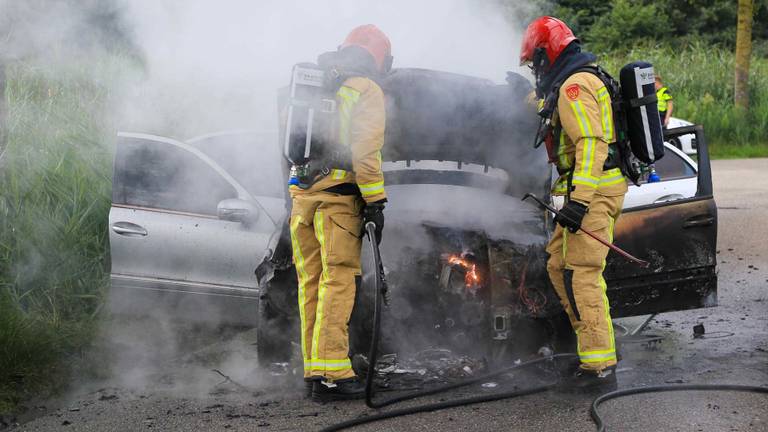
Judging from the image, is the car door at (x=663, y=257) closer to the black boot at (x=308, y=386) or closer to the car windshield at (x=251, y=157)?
the black boot at (x=308, y=386)

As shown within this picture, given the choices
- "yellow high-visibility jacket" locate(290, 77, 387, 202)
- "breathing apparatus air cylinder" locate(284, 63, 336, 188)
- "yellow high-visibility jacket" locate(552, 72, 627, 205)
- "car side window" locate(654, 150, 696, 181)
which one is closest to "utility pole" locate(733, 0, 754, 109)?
"car side window" locate(654, 150, 696, 181)

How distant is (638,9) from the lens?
27016mm

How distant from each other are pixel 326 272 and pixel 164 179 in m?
1.87

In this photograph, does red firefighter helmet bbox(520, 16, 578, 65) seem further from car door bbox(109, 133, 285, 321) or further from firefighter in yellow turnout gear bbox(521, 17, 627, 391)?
car door bbox(109, 133, 285, 321)

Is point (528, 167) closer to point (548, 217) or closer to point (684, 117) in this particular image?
point (548, 217)

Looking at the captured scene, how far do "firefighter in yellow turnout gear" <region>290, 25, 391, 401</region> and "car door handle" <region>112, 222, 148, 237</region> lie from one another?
55.8 inches

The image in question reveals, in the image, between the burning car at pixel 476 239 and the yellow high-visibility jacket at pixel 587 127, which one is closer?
the yellow high-visibility jacket at pixel 587 127

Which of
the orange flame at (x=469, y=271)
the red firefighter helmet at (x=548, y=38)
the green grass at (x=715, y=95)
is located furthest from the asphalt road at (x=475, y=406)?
the green grass at (x=715, y=95)

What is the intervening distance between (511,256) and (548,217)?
47cm

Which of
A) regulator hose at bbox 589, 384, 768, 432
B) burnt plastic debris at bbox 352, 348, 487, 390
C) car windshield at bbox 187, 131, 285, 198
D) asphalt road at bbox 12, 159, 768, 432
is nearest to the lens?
asphalt road at bbox 12, 159, 768, 432

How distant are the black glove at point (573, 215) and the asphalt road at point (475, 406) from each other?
2.79ft

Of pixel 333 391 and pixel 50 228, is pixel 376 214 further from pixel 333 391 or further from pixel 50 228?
pixel 50 228

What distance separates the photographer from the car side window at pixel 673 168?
7.82m

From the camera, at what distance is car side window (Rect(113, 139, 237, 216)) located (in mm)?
6148
